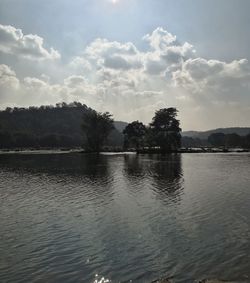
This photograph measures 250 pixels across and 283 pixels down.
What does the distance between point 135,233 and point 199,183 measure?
32.6 metres

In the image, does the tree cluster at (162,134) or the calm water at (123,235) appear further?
the tree cluster at (162,134)

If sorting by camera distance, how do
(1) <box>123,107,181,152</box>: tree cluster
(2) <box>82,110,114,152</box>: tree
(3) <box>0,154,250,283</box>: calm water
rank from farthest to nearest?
(2) <box>82,110,114,152</box>: tree → (1) <box>123,107,181,152</box>: tree cluster → (3) <box>0,154,250,283</box>: calm water

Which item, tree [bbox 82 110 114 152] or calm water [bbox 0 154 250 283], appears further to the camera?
tree [bbox 82 110 114 152]

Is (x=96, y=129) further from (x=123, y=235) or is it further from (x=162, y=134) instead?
(x=123, y=235)

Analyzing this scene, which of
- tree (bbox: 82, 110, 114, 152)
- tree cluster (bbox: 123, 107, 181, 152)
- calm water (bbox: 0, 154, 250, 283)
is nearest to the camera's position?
calm water (bbox: 0, 154, 250, 283)

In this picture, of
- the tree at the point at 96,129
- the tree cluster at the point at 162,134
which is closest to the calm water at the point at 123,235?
the tree cluster at the point at 162,134

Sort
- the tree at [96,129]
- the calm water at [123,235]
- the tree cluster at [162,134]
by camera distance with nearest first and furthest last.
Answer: the calm water at [123,235] → the tree cluster at [162,134] → the tree at [96,129]

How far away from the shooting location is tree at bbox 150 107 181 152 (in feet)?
593

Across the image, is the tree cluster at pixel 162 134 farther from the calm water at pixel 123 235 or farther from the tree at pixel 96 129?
the calm water at pixel 123 235

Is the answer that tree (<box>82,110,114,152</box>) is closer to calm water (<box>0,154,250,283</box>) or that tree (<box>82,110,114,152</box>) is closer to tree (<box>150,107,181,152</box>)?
tree (<box>150,107,181,152</box>)

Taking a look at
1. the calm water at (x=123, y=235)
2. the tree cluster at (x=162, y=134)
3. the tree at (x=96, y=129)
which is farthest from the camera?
the tree at (x=96, y=129)

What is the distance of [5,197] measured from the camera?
4309 cm

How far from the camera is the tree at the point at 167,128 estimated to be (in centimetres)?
18062

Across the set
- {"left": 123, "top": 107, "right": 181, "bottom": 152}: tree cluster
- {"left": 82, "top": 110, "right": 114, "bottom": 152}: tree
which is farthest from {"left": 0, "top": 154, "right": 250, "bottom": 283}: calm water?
{"left": 82, "top": 110, "right": 114, "bottom": 152}: tree
